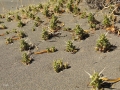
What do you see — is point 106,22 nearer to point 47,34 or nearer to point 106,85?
point 47,34

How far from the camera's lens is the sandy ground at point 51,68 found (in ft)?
16.1

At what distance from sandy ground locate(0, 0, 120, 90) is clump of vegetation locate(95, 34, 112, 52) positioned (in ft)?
0.33

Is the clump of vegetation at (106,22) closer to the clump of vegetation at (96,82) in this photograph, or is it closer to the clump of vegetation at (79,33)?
the clump of vegetation at (79,33)

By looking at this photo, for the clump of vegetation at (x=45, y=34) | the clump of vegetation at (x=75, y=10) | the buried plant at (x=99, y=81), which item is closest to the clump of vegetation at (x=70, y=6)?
the clump of vegetation at (x=75, y=10)

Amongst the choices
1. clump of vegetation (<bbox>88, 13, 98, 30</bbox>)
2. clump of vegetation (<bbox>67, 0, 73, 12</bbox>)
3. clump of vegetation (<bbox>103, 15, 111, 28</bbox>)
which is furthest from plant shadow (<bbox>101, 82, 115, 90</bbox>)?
clump of vegetation (<bbox>67, 0, 73, 12</bbox>)

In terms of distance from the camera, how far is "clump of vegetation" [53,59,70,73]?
202 inches

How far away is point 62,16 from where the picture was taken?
293 inches

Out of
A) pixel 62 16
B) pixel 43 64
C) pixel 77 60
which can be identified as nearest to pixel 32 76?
pixel 43 64

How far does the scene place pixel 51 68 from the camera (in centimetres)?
539

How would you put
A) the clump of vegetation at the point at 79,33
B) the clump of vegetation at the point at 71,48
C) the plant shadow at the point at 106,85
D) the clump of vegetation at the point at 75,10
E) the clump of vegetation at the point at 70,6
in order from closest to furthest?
the plant shadow at the point at 106,85, the clump of vegetation at the point at 71,48, the clump of vegetation at the point at 79,33, the clump of vegetation at the point at 75,10, the clump of vegetation at the point at 70,6

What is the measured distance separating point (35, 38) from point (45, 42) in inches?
14.7

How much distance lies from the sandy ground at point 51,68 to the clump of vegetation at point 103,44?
101mm

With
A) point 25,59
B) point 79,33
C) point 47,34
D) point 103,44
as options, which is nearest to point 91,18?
point 79,33

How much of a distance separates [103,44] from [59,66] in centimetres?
96
